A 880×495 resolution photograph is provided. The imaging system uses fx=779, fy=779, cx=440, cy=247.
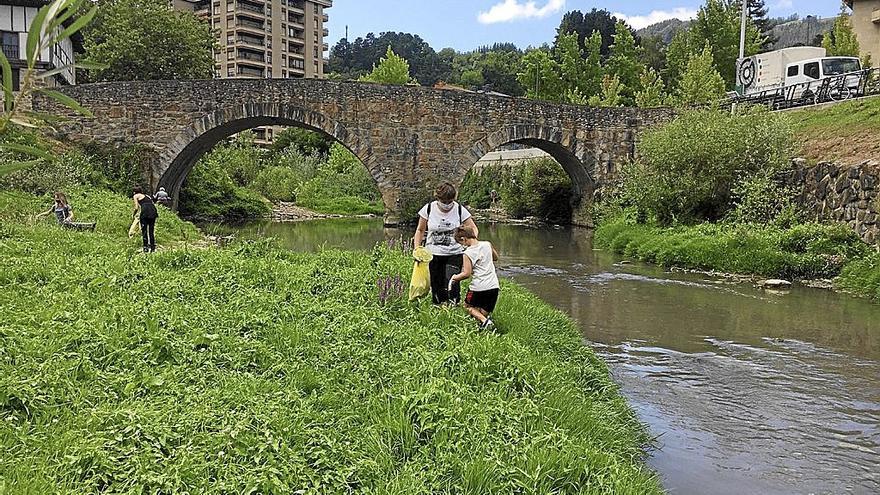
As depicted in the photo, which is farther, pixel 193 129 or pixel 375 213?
pixel 375 213

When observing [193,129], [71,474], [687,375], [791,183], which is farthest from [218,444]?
[193,129]

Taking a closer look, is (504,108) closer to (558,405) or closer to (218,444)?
(558,405)

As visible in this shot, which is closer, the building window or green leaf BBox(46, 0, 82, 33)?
green leaf BBox(46, 0, 82, 33)

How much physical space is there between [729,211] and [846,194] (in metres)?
2.89

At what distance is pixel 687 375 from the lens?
7973mm

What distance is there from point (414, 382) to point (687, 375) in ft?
13.2

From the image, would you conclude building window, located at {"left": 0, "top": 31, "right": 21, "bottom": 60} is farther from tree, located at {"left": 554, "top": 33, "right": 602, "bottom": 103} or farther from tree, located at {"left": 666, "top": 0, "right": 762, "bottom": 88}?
tree, located at {"left": 666, "top": 0, "right": 762, "bottom": 88}

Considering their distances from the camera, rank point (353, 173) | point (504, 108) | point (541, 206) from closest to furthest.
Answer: point (504, 108) < point (541, 206) < point (353, 173)

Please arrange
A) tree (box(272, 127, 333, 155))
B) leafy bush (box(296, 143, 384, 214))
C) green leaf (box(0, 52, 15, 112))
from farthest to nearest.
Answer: tree (box(272, 127, 333, 155)), leafy bush (box(296, 143, 384, 214)), green leaf (box(0, 52, 15, 112))

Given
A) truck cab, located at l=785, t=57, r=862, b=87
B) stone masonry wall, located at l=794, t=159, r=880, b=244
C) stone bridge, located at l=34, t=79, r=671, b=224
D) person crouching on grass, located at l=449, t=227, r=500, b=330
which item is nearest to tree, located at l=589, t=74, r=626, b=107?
stone bridge, located at l=34, t=79, r=671, b=224

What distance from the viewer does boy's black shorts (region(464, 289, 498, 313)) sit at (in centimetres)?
Answer: 697

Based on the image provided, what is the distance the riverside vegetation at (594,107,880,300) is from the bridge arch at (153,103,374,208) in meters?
8.96

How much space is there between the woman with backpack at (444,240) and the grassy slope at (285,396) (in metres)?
0.47

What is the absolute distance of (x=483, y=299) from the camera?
276 inches
